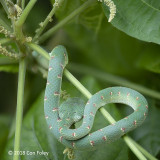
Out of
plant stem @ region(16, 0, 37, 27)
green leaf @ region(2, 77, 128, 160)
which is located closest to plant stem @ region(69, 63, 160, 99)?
green leaf @ region(2, 77, 128, 160)

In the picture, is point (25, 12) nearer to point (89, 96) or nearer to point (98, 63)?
point (89, 96)

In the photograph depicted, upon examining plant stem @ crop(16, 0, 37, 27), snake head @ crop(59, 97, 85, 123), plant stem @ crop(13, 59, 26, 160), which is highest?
plant stem @ crop(16, 0, 37, 27)

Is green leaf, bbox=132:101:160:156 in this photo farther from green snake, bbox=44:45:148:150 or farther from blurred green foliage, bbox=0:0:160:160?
Result: green snake, bbox=44:45:148:150

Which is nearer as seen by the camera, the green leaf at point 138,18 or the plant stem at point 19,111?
the plant stem at point 19,111

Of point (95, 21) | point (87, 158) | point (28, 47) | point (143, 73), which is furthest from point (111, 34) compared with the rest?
point (87, 158)

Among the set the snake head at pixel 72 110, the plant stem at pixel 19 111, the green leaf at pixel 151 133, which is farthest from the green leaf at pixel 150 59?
the plant stem at pixel 19 111

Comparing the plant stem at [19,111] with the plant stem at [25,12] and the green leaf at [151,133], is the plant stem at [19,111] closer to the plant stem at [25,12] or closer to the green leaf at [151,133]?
the plant stem at [25,12]
